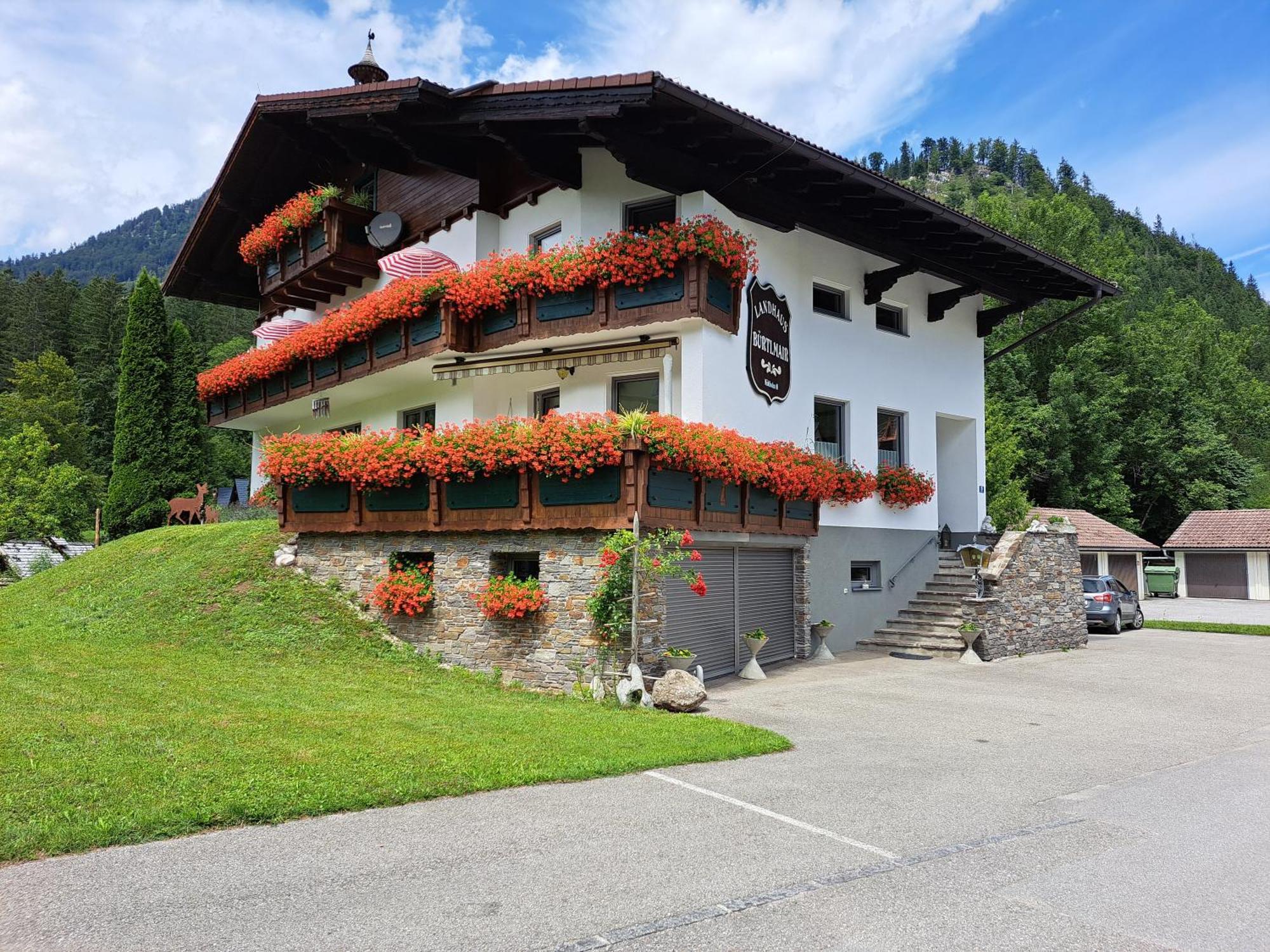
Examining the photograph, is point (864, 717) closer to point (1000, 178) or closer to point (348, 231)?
point (348, 231)

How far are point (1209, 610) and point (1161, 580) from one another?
37.0ft

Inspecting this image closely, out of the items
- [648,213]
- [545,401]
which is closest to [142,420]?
[545,401]

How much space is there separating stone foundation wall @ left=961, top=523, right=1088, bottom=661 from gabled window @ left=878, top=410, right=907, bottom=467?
9.38 ft

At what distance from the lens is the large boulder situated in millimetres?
11203

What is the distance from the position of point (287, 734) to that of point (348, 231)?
16022mm

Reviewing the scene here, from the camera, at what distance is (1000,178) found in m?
178

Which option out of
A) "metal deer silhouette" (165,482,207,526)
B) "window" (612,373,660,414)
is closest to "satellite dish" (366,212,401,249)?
"window" (612,373,660,414)

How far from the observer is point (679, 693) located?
11.2m

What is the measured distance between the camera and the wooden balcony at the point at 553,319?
1440 centimetres

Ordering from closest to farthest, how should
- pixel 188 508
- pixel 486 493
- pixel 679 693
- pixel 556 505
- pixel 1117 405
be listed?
pixel 679 693 → pixel 556 505 → pixel 486 493 → pixel 188 508 → pixel 1117 405

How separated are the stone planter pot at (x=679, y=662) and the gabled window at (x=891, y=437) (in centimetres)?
782

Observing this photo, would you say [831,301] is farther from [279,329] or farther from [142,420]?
[142,420]

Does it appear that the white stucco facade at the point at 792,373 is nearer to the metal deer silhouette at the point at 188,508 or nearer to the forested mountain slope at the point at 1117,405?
the metal deer silhouette at the point at 188,508

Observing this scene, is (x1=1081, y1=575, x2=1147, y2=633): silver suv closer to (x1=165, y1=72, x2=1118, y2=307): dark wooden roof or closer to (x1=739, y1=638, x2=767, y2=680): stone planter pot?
(x1=165, y1=72, x2=1118, y2=307): dark wooden roof
